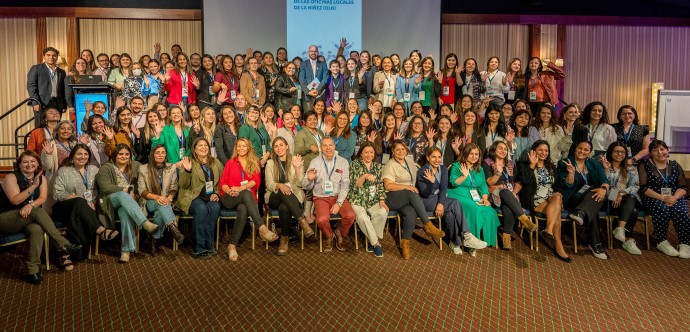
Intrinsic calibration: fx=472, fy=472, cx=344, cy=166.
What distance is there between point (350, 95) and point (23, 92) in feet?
22.6

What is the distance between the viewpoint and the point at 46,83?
6.46 meters

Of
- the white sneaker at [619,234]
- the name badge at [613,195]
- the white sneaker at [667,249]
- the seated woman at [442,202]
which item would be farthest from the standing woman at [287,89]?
the white sneaker at [667,249]

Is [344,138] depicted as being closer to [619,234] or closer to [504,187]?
[504,187]

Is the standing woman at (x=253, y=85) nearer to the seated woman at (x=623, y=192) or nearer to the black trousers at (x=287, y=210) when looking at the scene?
the black trousers at (x=287, y=210)

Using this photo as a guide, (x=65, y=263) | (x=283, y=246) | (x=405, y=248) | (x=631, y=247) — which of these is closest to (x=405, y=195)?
(x=405, y=248)

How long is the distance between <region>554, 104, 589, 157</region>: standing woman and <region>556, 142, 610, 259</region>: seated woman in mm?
429

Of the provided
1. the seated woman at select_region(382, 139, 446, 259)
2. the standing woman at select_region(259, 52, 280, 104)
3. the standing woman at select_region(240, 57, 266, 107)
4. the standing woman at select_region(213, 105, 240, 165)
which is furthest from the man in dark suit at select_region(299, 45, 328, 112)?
the seated woman at select_region(382, 139, 446, 259)

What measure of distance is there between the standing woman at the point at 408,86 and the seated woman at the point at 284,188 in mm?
2467

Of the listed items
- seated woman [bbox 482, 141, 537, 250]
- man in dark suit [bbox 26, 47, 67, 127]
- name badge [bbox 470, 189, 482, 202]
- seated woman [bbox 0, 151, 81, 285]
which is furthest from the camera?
man in dark suit [bbox 26, 47, 67, 127]

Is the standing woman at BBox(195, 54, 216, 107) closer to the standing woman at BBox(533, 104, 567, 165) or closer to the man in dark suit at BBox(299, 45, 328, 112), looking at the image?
the man in dark suit at BBox(299, 45, 328, 112)

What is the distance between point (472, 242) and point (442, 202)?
1.60ft

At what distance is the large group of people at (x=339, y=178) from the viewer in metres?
4.33

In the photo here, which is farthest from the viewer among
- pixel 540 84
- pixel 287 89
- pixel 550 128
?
pixel 287 89

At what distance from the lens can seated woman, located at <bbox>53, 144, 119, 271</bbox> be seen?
4.18 metres
